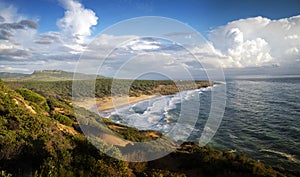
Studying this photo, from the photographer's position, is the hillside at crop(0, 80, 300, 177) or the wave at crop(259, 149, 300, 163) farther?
the wave at crop(259, 149, 300, 163)

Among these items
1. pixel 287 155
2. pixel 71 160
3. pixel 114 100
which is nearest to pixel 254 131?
pixel 287 155

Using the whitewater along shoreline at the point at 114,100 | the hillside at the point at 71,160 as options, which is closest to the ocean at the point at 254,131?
the whitewater along shoreline at the point at 114,100

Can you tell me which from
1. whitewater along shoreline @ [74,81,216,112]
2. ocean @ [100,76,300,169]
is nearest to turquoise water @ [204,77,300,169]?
ocean @ [100,76,300,169]

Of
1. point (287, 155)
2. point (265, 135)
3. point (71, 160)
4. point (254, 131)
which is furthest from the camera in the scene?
point (254, 131)

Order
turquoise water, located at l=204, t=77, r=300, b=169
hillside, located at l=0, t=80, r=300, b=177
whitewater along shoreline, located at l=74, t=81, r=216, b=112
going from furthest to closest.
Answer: whitewater along shoreline, located at l=74, t=81, r=216, b=112, turquoise water, located at l=204, t=77, r=300, b=169, hillside, located at l=0, t=80, r=300, b=177

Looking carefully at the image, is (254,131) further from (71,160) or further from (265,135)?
(71,160)

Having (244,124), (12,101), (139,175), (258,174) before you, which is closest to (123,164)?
(139,175)

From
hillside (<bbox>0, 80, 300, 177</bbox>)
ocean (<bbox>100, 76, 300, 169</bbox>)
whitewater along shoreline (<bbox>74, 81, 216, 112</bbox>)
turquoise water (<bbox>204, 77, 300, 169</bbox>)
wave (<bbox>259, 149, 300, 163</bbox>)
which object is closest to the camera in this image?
hillside (<bbox>0, 80, 300, 177</bbox>)

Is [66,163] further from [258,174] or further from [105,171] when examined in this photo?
[258,174]

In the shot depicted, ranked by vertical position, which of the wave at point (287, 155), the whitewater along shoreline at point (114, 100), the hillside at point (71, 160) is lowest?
the wave at point (287, 155)

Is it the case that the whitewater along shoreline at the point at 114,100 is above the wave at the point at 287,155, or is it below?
above

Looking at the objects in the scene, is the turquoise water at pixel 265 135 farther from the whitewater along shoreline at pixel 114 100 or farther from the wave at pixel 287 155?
the whitewater along shoreline at pixel 114 100

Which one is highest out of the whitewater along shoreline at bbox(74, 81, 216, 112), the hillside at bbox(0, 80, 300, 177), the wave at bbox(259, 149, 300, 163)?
the hillside at bbox(0, 80, 300, 177)

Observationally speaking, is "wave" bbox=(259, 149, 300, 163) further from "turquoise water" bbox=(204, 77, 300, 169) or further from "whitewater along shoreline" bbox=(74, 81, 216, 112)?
"whitewater along shoreline" bbox=(74, 81, 216, 112)
